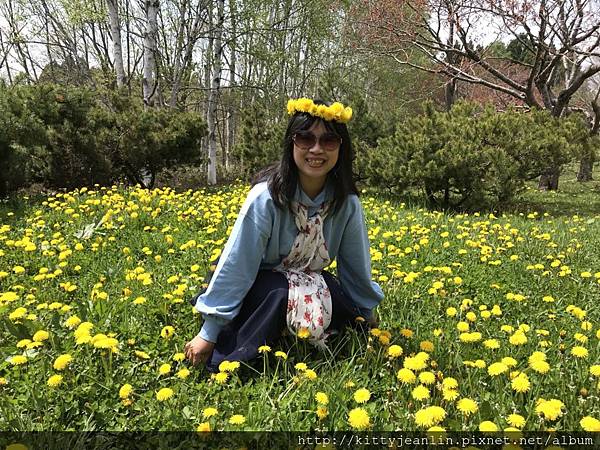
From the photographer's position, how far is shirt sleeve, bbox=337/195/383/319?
2158 millimetres

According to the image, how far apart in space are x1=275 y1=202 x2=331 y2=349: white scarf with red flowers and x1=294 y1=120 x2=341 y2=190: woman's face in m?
0.20

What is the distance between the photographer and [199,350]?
6.22 ft

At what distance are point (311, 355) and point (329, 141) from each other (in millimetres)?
1017

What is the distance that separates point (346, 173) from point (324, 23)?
622 inches

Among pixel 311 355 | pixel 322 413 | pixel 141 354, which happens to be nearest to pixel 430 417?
pixel 322 413

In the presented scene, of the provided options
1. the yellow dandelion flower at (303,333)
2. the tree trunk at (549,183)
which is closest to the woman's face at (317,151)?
the yellow dandelion flower at (303,333)

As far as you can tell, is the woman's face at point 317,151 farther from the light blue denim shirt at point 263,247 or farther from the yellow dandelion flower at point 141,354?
the yellow dandelion flower at point 141,354

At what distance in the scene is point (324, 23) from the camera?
52.6 feet

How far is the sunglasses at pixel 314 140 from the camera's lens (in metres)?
1.88

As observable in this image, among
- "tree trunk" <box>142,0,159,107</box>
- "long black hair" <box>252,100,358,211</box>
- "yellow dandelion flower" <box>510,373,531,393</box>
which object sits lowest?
"yellow dandelion flower" <box>510,373,531,393</box>

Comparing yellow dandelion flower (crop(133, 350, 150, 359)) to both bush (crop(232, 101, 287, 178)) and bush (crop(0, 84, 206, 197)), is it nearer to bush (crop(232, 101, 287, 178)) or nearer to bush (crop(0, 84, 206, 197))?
bush (crop(0, 84, 206, 197))

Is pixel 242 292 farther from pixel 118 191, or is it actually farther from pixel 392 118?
pixel 392 118

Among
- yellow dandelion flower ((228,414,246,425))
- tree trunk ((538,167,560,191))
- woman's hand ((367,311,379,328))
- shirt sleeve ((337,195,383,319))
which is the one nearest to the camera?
yellow dandelion flower ((228,414,246,425))

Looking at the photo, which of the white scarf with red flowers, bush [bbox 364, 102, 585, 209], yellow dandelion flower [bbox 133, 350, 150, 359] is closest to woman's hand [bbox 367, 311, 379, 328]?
the white scarf with red flowers
